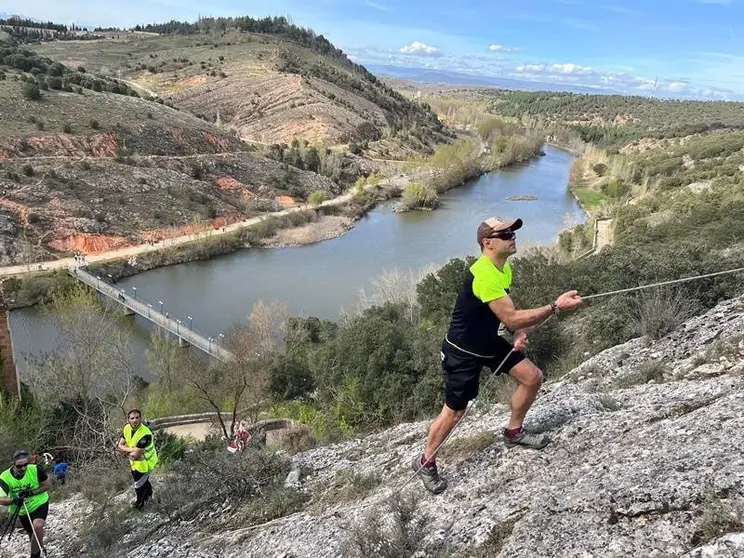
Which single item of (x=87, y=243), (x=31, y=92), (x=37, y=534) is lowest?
(x=87, y=243)

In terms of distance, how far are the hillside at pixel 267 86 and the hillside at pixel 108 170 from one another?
1838 cm

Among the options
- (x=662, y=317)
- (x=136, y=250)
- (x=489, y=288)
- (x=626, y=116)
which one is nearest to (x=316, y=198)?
(x=136, y=250)

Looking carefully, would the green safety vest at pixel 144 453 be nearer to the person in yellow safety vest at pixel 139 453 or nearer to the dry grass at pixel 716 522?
the person in yellow safety vest at pixel 139 453

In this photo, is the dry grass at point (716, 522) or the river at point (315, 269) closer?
the dry grass at point (716, 522)

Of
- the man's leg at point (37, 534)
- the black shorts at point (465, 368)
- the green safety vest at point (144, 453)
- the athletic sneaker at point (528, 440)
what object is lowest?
the man's leg at point (37, 534)

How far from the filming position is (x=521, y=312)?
4035 millimetres

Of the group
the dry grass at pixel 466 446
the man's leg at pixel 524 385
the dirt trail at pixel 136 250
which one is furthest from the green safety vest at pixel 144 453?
the dirt trail at pixel 136 250

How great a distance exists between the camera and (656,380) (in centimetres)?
604

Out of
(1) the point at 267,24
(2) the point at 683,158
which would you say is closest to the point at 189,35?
(1) the point at 267,24

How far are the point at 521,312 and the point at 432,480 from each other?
1.74m

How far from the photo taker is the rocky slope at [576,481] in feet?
11.0

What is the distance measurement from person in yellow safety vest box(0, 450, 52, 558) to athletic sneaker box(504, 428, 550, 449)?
210 inches

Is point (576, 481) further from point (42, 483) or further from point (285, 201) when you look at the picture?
point (285, 201)

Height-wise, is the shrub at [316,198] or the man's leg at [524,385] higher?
the man's leg at [524,385]
